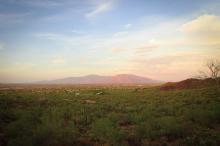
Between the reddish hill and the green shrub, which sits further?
the reddish hill

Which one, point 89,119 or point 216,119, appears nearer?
point 216,119

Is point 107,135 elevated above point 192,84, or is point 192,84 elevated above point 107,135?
point 192,84

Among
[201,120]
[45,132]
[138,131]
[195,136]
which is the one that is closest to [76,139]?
[45,132]

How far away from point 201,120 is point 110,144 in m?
6.07

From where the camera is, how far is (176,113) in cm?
1356

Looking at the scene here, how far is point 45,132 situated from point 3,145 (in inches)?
65.8

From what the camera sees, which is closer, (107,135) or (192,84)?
(107,135)

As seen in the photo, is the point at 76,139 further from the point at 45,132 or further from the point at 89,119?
the point at 89,119

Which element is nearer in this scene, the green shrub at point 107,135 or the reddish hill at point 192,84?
Result: the green shrub at point 107,135

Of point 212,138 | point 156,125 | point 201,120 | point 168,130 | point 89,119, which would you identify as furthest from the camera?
point 89,119

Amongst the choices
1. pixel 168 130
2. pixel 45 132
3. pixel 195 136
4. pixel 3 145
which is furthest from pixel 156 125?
pixel 3 145

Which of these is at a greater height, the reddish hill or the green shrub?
the reddish hill

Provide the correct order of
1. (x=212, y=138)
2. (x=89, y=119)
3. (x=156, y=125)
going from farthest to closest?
(x=89, y=119), (x=156, y=125), (x=212, y=138)

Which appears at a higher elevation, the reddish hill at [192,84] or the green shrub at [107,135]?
the reddish hill at [192,84]
